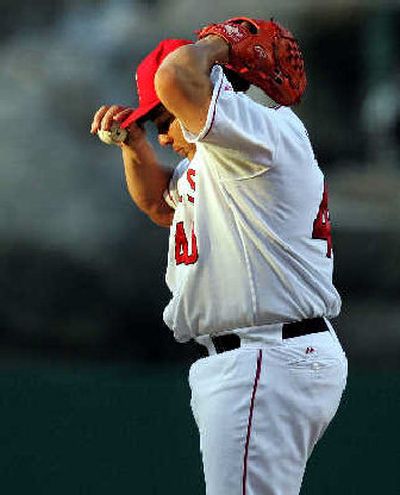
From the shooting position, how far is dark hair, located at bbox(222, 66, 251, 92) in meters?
2.78

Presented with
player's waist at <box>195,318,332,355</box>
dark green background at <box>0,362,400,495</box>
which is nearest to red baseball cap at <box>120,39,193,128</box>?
player's waist at <box>195,318,332,355</box>

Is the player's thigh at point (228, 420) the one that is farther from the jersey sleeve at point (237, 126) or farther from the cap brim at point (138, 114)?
the cap brim at point (138, 114)

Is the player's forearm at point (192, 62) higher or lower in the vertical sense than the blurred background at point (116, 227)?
higher

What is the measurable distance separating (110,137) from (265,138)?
591 mm

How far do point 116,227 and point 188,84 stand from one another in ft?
6.87

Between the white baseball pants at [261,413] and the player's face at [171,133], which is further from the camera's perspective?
the player's face at [171,133]

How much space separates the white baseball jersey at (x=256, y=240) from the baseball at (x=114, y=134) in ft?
1.13

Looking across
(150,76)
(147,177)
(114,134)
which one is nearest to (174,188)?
(147,177)

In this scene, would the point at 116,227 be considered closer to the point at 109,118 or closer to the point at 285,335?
A: the point at 109,118

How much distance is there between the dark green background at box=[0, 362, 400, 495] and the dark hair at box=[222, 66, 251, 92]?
1.68m

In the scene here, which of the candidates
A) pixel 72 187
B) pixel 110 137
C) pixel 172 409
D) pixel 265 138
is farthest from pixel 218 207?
pixel 72 187

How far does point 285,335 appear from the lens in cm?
273

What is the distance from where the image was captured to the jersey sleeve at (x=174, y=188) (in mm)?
3168

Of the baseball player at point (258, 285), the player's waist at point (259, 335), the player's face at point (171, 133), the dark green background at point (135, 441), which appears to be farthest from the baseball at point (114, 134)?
the dark green background at point (135, 441)
